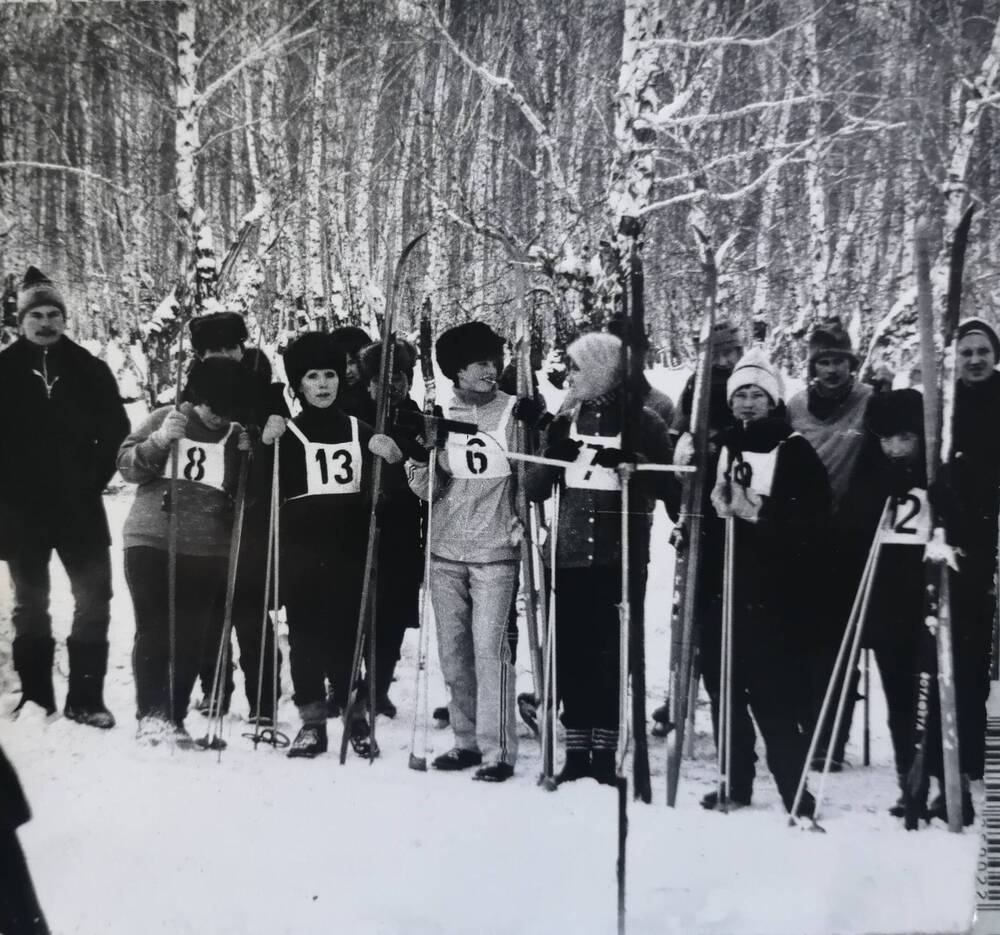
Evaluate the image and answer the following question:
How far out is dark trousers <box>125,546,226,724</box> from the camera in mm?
2447

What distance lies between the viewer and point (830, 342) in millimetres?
2482

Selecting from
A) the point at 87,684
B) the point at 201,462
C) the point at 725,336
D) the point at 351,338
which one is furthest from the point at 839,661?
the point at 87,684

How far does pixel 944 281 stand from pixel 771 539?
777 mm

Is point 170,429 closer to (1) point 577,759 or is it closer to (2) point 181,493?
(2) point 181,493

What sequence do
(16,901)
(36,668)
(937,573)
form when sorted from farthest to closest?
(937,573) → (36,668) → (16,901)

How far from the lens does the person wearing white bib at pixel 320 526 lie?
8.10 ft

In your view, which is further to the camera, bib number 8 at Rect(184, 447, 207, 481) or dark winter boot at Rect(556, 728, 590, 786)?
Answer: dark winter boot at Rect(556, 728, 590, 786)

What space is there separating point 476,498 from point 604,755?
75cm

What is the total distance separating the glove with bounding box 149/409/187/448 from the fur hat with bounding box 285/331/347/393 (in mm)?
277

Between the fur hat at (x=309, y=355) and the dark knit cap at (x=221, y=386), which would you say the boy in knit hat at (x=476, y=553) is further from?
the dark knit cap at (x=221, y=386)

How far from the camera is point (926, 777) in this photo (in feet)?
8.41

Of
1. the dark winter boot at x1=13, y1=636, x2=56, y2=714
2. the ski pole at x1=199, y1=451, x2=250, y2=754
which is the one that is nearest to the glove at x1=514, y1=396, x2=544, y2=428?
the ski pole at x1=199, y1=451, x2=250, y2=754

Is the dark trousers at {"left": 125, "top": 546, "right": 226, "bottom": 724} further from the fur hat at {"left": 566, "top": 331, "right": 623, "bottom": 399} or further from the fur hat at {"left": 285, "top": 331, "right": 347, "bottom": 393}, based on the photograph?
the fur hat at {"left": 566, "top": 331, "right": 623, "bottom": 399}

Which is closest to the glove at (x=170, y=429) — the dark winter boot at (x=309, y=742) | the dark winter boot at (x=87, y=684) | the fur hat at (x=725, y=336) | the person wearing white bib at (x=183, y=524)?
the person wearing white bib at (x=183, y=524)
